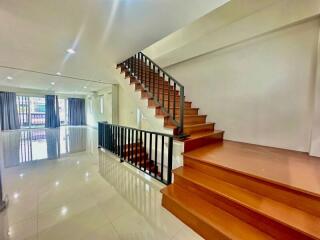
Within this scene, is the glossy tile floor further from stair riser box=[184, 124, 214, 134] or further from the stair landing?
stair riser box=[184, 124, 214, 134]

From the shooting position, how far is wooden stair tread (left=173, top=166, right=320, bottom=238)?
117cm

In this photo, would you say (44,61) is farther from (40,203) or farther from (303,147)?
(303,147)

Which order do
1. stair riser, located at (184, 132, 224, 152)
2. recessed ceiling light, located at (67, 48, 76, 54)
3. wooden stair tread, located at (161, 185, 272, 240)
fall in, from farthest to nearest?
recessed ceiling light, located at (67, 48, 76, 54) → stair riser, located at (184, 132, 224, 152) → wooden stair tread, located at (161, 185, 272, 240)

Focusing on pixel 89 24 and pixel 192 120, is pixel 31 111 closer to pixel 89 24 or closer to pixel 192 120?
pixel 89 24

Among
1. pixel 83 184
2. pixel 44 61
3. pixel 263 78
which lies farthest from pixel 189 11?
pixel 44 61

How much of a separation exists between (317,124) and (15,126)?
43.7 ft

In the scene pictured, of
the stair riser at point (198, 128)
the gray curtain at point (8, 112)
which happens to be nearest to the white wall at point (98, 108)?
the gray curtain at point (8, 112)

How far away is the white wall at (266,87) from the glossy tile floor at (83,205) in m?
2.18

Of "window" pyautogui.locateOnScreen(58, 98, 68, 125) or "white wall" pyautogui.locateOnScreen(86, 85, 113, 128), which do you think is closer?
"white wall" pyautogui.locateOnScreen(86, 85, 113, 128)

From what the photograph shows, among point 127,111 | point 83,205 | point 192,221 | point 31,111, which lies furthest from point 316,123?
point 31,111

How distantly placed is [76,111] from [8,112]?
13.2 feet

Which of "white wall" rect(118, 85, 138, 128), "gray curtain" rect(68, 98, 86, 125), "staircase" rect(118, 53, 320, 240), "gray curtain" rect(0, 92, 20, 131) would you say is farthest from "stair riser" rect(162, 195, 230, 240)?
"gray curtain" rect(68, 98, 86, 125)

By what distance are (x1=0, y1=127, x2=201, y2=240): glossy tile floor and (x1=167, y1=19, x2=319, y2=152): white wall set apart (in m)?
2.18

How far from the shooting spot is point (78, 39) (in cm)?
279
